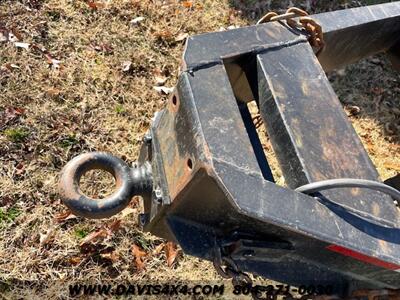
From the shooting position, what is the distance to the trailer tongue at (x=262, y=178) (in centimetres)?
162

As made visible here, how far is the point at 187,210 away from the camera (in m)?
1.76

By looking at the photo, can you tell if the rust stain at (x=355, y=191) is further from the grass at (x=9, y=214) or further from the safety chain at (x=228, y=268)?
the grass at (x=9, y=214)

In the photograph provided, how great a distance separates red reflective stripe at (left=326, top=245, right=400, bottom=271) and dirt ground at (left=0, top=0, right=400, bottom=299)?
142 centimetres

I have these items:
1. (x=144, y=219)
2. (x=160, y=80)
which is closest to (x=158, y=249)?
(x=144, y=219)

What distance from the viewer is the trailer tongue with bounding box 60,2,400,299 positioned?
1.62m

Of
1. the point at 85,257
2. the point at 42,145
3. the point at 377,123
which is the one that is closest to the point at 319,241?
the point at 85,257

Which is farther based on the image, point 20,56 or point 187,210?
point 20,56

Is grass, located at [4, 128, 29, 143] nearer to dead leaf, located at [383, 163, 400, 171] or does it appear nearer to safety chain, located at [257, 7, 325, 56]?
safety chain, located at [257, 7, 325, 56]

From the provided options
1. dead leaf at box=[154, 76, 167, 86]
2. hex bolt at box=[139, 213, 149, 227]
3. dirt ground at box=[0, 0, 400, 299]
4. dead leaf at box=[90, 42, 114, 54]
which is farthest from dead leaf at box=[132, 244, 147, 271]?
dead leaf at box=[90, 42, 114, 54]

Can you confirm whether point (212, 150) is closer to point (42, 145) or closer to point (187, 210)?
point (187, 210)

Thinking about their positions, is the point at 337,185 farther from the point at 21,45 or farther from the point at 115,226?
the point at 21,45

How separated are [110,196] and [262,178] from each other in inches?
22.2

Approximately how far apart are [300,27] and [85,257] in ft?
5.65

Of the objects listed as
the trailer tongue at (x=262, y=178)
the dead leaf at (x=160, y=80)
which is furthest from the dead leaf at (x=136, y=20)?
the trailer tongue at (x=262, y=178)
